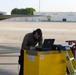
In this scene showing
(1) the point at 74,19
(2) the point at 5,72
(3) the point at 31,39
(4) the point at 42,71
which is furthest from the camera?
(1) the point at 74,19

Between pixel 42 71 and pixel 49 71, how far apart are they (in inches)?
8.5

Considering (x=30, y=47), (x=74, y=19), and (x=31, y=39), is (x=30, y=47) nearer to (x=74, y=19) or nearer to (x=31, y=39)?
(x=31, y=39)

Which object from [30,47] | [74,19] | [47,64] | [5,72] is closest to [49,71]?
[47,64]

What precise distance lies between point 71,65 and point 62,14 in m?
A: 138

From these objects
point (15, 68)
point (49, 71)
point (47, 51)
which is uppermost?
point (47, 51)

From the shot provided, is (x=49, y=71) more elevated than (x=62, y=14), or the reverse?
(x=49, y=71)

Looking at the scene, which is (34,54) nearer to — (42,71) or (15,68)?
(42,71)

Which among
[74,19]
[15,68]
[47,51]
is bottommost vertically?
[74,19]

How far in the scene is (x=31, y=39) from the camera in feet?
27.1

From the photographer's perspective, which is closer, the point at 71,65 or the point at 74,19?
the point at 71,65

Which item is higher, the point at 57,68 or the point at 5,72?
the point at 57,68

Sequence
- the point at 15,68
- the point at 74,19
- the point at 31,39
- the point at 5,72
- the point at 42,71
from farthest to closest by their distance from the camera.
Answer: the point at 74,19 < the point at 15,68 < the point at 5,72 < the point at 31,39 < the point at 42,71

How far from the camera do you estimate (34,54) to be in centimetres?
745

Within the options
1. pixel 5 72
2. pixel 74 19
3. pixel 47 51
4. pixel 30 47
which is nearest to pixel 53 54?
pixel 47 51
